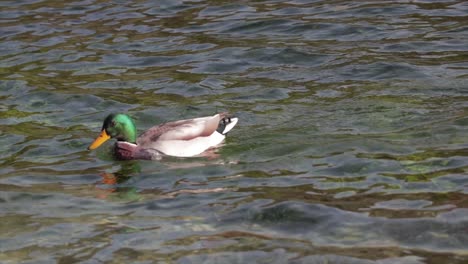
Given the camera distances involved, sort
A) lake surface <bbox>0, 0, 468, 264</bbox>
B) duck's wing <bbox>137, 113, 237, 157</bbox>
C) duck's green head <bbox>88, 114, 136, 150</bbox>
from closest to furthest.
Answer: lake surface <bbox>0, 0, 468, 264</bbox> → duck's wing <bbox>137, 113, 237, 157</bbox> → duck's green head <bbox>88, 114, 136, 150</bbox>

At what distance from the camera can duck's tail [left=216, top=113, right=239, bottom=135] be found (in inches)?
482

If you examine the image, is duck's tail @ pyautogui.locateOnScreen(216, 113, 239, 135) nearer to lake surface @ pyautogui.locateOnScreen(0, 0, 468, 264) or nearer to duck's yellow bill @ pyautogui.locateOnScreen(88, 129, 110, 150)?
lake surface @ pyautogui.locateOnScreen(0, 0, 468, 264)

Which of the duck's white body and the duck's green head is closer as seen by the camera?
the duck's white body

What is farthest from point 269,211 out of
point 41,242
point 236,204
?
point 41,242

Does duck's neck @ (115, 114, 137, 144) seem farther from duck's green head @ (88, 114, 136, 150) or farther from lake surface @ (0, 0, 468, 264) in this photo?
lake surface @ (0, 0, 468, 264)

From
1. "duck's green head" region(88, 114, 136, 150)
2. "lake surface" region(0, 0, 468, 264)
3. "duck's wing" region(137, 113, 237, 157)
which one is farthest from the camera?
"duck's green head" region(88, 114, 136, 150)

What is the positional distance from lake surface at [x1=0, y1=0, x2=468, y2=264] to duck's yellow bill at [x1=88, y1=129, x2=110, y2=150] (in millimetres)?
165

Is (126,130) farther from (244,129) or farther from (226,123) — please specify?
(244,129)

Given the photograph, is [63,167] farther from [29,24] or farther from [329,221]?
[29,24]

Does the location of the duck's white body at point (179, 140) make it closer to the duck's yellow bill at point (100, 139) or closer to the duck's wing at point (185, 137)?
the duck's wing at point (185, 137)

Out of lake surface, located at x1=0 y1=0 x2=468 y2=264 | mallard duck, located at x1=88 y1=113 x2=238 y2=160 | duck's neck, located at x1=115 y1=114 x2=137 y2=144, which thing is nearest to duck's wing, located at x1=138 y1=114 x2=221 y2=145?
mallard duck, located at x1=88 y1=113 x2=238 y2=160

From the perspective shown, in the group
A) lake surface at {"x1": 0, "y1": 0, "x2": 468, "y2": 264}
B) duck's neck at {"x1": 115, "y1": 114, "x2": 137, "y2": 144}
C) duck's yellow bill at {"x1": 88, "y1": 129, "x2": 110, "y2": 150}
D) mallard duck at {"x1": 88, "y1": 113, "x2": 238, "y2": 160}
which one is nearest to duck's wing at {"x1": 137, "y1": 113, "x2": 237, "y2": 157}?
mallard duck at {"x1": 88, "y1": 113, "x2": 238, "y2": 160}

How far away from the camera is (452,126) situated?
1174 centimetres

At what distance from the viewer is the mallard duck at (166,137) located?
1201 cm
